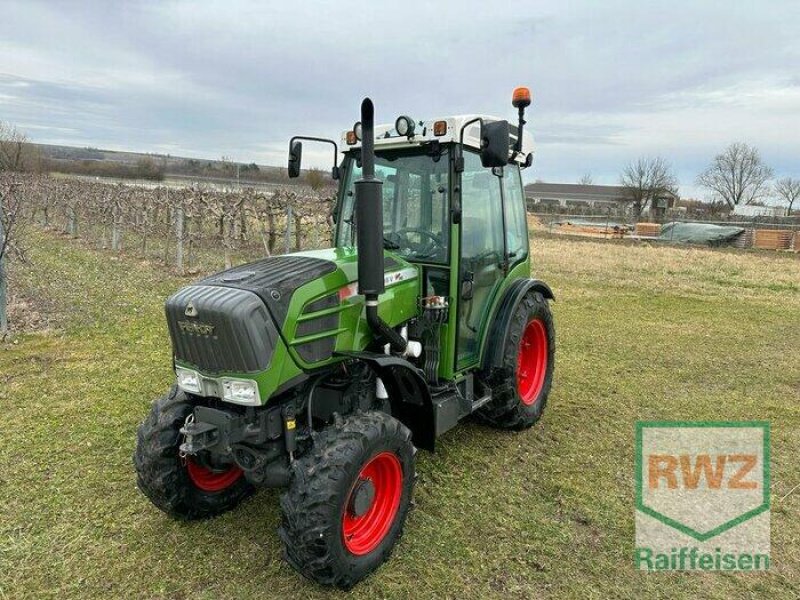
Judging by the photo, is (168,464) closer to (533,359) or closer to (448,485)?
(448,485)

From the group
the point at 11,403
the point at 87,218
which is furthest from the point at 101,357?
the point at 87,218

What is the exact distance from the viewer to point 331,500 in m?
2.40

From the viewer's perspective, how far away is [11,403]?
178 inches

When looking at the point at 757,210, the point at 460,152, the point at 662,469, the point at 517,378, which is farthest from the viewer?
the point at 757,210

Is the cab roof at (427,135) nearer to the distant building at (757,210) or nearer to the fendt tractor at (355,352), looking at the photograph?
the fendt tractor at (355,352)

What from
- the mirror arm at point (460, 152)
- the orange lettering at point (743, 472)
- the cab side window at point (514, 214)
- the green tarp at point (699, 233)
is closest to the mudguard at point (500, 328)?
the cab side window at point (514, 214)

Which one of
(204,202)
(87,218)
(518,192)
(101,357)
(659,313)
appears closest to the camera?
(518,192)

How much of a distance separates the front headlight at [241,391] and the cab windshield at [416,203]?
1.39 metres

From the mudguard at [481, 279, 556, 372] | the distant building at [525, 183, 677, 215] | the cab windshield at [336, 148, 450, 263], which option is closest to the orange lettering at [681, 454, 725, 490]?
the mudguard at [481, 279, 556, 372]

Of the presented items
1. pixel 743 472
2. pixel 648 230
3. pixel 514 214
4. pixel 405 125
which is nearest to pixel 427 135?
pixel 405 125

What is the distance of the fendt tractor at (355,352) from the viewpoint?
2521 mm

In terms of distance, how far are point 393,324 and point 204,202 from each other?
12.6 metres

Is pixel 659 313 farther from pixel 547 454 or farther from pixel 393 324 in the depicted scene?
pixel 393 324

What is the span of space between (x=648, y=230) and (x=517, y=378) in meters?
27.8
